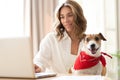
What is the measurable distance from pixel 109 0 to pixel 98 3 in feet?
0.52

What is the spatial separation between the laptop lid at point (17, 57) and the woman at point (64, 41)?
0.92 meters

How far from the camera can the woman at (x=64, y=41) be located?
230 cm

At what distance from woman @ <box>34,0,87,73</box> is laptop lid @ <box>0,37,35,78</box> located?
0.92 meters

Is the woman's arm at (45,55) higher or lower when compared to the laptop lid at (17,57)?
lower

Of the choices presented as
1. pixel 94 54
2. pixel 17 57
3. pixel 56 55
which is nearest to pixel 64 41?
pixel 56 55

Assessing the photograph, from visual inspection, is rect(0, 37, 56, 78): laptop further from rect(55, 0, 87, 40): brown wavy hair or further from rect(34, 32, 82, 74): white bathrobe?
rect(55, 0, 87, 40): brown wavy hair

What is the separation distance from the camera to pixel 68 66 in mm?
2293

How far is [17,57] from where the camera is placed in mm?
1314

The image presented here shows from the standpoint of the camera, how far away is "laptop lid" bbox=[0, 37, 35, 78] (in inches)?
50.9

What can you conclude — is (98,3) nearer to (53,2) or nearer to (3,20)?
(53,2)

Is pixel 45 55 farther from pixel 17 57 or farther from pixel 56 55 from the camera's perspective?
pixel 17 57

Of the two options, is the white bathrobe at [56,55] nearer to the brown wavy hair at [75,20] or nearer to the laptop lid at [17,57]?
the brown wavy hair at [75,20]

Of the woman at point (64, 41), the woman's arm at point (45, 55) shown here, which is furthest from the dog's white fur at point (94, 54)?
the woman's arm at point (45, 55)

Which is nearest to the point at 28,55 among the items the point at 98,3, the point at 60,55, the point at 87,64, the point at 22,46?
the point at 22,46
